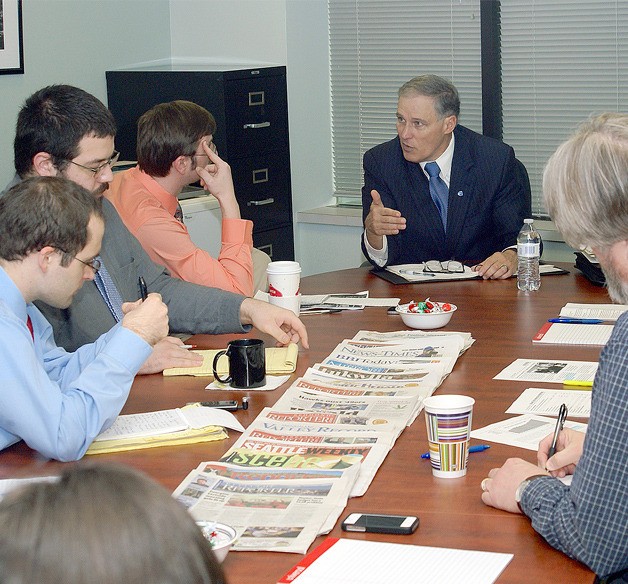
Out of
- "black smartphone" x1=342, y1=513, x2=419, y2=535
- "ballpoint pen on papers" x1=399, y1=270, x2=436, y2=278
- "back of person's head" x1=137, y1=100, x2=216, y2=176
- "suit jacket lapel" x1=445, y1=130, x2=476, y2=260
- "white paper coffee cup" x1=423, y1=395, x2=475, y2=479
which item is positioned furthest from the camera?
"suit jacket lapel" x1=445, y1=130, x2=476, y2=260

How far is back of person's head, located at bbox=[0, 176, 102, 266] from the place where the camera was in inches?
76.4

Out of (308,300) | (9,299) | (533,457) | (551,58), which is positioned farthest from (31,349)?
(551,58)

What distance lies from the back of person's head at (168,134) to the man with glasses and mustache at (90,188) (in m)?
0.77

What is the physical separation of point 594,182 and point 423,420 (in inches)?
26.6

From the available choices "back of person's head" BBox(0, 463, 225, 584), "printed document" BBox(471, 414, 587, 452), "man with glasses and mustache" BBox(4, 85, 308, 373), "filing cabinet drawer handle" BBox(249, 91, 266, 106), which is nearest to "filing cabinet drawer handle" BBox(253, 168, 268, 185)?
"filing cabinet drawer handle" BBox(249, 91, 266, 106)

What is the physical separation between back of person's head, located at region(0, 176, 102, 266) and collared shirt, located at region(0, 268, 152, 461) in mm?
74

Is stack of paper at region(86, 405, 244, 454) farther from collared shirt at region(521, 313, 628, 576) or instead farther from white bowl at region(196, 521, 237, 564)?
collared shirt at region(521, 313, 628, 576)

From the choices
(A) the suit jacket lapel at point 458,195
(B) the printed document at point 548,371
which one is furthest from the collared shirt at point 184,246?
(B) the printed document at point 548,371

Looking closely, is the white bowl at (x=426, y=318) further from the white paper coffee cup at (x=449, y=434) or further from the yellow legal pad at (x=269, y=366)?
the white paper coffee cup at (x=449, y=434)

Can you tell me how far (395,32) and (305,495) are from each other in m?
3.98

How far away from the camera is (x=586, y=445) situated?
1454 millimetres

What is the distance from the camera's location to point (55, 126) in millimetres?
2607

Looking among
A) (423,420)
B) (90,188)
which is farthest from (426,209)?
(423,420)

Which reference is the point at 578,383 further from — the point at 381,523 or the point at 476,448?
the point at 381,523
